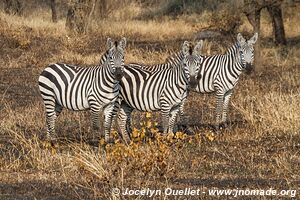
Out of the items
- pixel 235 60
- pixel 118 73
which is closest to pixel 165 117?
pixel 118 73

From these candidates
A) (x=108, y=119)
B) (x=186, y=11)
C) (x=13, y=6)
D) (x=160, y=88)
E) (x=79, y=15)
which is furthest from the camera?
(x=186, y=11)

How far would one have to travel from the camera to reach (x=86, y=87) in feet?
37.9

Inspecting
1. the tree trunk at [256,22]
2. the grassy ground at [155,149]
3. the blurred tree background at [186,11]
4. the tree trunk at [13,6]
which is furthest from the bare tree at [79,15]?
the tree trunk at [256,22]

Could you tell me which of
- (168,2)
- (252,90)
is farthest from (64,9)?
(252,90)

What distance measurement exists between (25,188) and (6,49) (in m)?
17.5

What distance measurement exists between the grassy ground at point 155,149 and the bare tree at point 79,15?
6.25m

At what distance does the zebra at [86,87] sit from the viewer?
11.2 metres

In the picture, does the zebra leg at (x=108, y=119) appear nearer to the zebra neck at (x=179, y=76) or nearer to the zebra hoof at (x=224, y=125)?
the zebra neck at (x=179, y=76)

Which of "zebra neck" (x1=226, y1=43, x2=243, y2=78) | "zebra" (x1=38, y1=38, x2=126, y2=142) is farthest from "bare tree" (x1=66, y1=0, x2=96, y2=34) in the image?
"zebra" (x1=38, y1=38, x2=126, y2=142)

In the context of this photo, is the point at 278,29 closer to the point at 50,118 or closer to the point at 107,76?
the point at 107,76

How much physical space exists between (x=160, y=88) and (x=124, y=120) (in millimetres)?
820

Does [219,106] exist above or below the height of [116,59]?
below

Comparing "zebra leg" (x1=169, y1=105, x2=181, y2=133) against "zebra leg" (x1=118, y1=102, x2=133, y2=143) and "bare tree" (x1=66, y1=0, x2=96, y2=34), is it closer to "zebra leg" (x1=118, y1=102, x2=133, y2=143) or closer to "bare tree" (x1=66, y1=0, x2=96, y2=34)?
"zebra leg" (x1=118, y1=102, x2=133, y2=143)

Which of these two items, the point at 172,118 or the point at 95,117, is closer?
the point at 95,117
